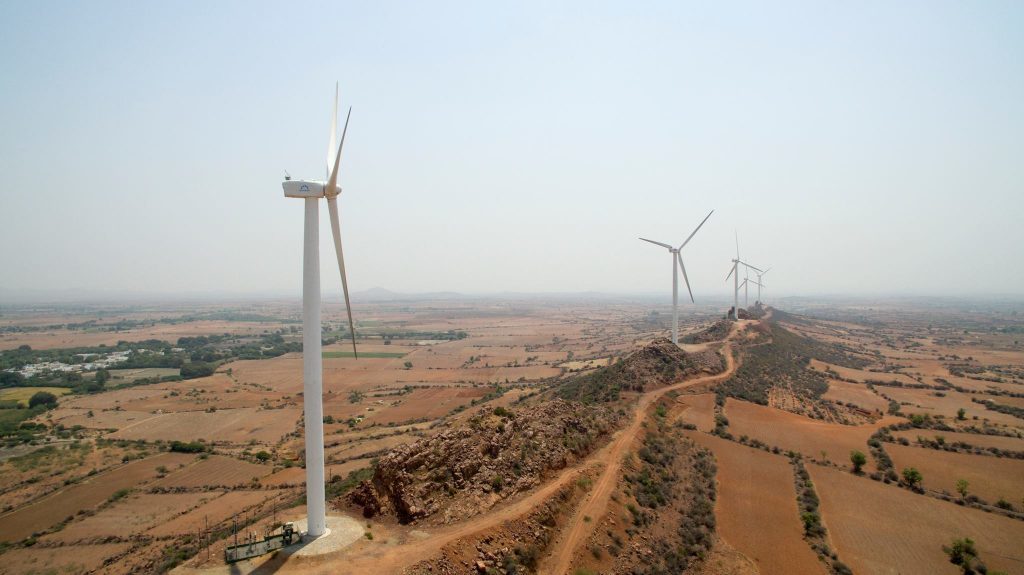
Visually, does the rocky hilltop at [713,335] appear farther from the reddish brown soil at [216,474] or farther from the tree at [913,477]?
the reddish brown soil at [216,474]

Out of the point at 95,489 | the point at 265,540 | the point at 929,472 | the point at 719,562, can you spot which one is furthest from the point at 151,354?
the point at 929,472

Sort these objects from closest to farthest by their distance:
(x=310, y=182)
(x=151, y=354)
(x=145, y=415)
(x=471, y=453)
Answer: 1. (x=310, y=182)
2. (x=471, y=453)
3. (x=145, y=415)
4. (x=151, y=354)

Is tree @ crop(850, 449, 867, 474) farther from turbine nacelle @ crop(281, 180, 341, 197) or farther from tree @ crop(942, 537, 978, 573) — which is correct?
turbine nacelle @ crop(281, 180, 341, 197)

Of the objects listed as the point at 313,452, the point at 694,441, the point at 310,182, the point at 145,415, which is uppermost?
the point at 310,182

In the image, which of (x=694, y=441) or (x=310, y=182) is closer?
(x=310, y=182)

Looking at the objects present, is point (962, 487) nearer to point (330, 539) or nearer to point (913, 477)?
point (913, 477)

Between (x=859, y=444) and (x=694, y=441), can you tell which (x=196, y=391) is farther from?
(x=859, y=444)

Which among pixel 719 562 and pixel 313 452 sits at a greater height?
pixel 313 452
